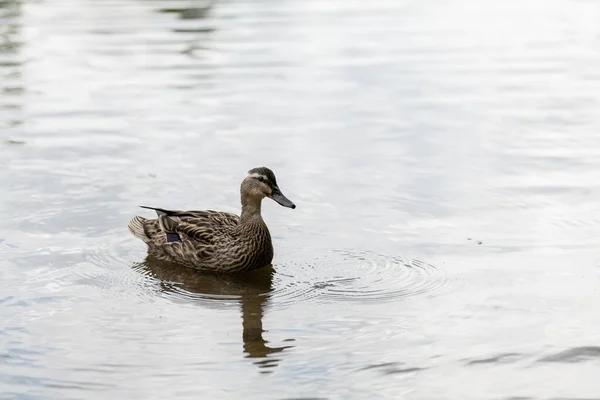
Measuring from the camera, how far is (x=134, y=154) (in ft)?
43.3

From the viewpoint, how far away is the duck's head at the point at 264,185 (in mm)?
10062

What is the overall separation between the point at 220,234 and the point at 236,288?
2.68 feet

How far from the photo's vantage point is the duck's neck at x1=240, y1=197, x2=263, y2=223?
10.2 m

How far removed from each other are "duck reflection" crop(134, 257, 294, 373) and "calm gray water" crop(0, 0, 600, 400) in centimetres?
4

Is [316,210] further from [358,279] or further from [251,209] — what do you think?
[358,279]

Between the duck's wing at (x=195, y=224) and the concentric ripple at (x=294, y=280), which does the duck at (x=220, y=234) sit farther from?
the concentric ripple at (x=294, y=280)

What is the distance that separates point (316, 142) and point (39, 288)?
16.3 feet

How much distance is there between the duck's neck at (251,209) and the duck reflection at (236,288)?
1.64 ft

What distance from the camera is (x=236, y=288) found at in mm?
9586

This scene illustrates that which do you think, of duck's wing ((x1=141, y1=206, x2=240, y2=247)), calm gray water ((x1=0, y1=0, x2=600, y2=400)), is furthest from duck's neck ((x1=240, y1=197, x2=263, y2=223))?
calm gray water ((x1=0, y1=0, x2=600, y2=400))

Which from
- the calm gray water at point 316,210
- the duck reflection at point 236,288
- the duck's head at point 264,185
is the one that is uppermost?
the duck's head at point 264,185

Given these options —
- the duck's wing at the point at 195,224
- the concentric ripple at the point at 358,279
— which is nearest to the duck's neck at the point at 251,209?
the duck's wing at the point at 195,224

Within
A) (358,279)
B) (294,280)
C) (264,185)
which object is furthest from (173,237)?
(358,279)

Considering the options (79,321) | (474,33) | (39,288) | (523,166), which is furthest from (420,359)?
(474,33)
